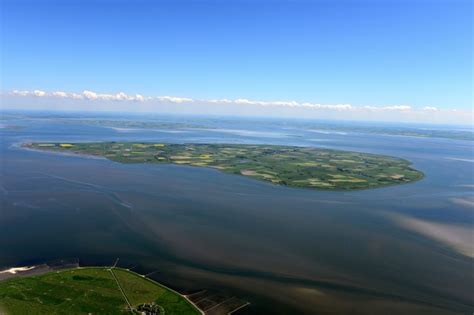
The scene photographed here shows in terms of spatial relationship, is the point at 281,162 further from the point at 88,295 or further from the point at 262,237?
the point at 88,295

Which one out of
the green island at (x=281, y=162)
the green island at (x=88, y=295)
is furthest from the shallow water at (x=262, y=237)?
the green island at (x=281, y=162)

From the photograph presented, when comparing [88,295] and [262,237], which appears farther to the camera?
[262,237]

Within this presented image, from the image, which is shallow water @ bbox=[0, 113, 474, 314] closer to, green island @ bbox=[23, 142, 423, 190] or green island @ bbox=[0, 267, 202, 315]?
green island @ bbox=[0, 267, 202, 315]

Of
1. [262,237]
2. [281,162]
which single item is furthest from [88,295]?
[281,162]

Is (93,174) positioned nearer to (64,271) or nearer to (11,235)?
(11,235)

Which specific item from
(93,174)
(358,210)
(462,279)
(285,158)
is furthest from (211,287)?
(285,158)

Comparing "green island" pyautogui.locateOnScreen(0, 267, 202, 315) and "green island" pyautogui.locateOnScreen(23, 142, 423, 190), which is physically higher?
"green island" pyautogui.locateOnScreen(23, 142, 423, 190)

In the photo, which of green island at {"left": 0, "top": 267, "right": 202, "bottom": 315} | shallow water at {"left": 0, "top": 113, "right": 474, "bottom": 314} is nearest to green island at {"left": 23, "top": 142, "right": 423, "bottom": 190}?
shallow water at {"left": 0, "top": 113, "right": 474, "bottom": 314}
